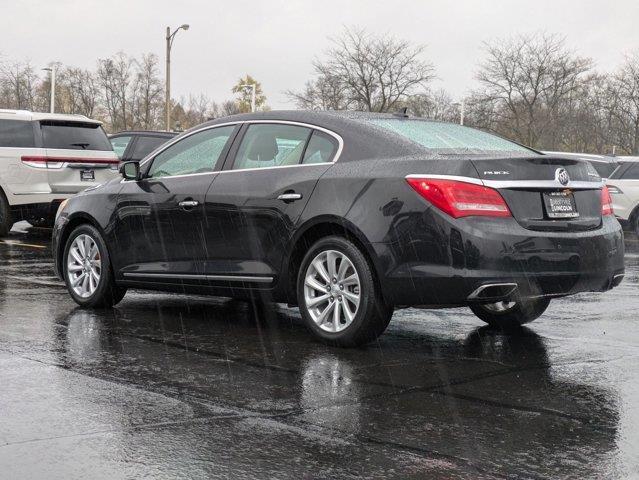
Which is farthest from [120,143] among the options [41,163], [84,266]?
[84,266]

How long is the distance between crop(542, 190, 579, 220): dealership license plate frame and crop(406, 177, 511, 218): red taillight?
13.2 inches

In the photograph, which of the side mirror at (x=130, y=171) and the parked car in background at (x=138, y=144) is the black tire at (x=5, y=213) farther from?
the side mirror at (x=130, y=171)

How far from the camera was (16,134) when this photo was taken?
15.7 metres

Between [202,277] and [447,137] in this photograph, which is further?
[202,277]

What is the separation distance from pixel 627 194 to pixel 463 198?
14.2 metres

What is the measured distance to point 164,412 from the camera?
4.71m

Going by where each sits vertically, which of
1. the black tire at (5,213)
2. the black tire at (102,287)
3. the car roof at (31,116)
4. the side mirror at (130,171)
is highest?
the car roof at (31,116)

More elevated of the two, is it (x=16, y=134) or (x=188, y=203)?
(x=16, y=134)

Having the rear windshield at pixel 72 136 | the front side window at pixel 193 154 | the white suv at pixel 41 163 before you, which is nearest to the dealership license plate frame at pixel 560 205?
the front side window at pixel 193 154

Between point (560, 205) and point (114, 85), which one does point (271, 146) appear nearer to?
point (560, 205)

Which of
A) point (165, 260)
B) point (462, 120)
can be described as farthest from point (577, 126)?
point (165, 260)

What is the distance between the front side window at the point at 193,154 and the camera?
7582 mm

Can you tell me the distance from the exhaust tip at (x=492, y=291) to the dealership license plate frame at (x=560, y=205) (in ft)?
1.85

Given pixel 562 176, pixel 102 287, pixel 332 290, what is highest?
pixel 562 176
